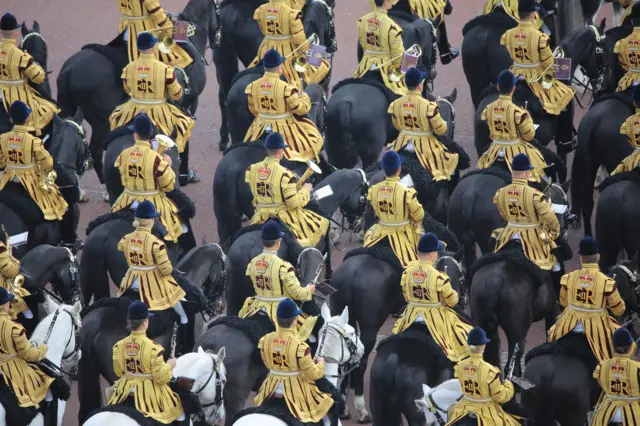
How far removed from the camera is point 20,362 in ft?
56.0

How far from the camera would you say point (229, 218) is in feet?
67.5

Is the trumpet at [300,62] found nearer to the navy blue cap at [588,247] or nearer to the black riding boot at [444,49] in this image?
the black riding boot at [444,49]

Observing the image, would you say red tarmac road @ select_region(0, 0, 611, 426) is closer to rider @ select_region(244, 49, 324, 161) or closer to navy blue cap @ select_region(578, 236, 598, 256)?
rider @ select_region(244, 49, 324, 161)

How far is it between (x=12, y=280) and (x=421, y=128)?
191 inches

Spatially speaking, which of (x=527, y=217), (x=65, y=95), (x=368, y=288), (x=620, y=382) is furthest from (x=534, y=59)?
(x=620, y=382)

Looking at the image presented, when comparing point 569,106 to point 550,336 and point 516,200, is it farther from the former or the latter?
point 550,336

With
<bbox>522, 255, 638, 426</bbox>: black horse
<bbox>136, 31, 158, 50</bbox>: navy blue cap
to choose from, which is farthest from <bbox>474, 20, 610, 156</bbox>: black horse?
<bbox>522, 255, 638, 426</bbox>: black horse

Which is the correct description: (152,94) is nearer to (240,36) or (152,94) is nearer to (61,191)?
(61,191)

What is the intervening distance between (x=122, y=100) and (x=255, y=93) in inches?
90.7

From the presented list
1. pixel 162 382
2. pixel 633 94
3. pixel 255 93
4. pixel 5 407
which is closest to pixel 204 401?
pixel 162 382

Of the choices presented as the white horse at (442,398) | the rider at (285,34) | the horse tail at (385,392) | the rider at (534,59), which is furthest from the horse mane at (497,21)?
the white horse at (442,398)

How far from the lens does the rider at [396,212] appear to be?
60.6ft

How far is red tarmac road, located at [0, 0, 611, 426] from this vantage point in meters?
23.4

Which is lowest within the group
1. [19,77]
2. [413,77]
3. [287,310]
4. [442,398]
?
[442,398]
